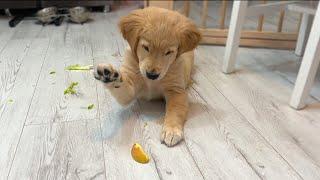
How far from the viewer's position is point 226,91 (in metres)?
1.30

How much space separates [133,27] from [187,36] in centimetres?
17

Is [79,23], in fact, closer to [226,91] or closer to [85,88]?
[85,88]

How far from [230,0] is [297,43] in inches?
74.2

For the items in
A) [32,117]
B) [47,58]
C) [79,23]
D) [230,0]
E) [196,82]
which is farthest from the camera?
[230,0]

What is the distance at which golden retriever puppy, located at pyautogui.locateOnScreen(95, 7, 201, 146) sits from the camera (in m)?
0.93

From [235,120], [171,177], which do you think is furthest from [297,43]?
[171,177]

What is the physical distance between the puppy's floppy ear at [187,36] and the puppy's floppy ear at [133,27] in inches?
4.9

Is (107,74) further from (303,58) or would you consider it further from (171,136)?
(303,58)

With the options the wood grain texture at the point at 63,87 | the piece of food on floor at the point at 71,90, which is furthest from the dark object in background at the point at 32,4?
the piece of food on floor at the point at 71,90

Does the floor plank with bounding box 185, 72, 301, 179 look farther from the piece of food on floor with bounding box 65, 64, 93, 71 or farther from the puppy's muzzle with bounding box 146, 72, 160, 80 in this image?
the piece of food on floor with bounding box 65, 64, 93, 71

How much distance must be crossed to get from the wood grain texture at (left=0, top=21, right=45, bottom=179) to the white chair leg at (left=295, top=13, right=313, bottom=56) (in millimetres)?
1385

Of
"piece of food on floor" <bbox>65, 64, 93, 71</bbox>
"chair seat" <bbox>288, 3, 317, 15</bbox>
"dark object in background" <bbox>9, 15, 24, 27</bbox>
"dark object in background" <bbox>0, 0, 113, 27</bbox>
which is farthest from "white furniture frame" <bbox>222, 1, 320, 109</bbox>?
"dark object in background" <bbox>9, 15, 24, 27</bbox>

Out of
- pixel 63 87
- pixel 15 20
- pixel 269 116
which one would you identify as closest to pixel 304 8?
pixel 269 116

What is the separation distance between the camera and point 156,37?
930mm
